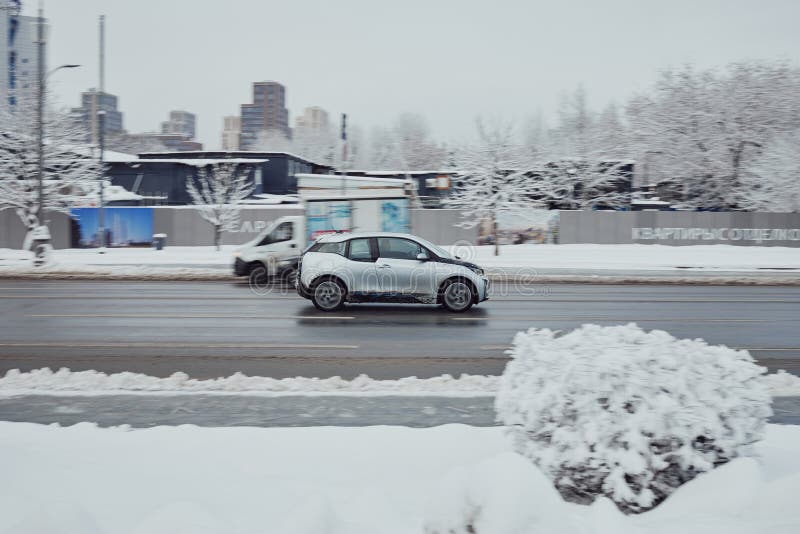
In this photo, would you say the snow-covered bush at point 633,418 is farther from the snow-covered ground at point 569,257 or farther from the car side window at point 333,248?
the snow-covered ground at point 569,257

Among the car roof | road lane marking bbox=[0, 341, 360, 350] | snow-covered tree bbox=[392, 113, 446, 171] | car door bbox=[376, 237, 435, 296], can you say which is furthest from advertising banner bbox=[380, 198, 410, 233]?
snow-covered tree bbox=[392, 113, 446, 171]

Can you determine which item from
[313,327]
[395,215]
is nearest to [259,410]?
[313,327]

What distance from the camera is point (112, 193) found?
4531 cm

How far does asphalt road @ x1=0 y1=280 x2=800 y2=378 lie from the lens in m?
9.51

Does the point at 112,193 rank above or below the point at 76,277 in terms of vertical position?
above

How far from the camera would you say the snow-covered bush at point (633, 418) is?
4180 millimetres

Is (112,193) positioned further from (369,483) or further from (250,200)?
(369,483)

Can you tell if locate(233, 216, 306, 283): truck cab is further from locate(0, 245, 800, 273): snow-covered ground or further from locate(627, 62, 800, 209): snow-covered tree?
locate(627, 62, 800, 209): snow-covered tree

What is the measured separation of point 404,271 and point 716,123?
38.9m

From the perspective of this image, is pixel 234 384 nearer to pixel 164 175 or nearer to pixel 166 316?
pixel 166 316

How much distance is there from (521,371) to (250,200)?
4596 centimetres

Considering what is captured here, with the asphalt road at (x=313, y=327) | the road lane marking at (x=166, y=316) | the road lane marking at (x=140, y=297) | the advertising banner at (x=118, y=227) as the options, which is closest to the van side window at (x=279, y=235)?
the asphalt road at (x=313, y=327)

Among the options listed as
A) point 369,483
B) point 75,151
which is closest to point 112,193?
point 75,151

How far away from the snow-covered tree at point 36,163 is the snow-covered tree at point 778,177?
38.6 meters
